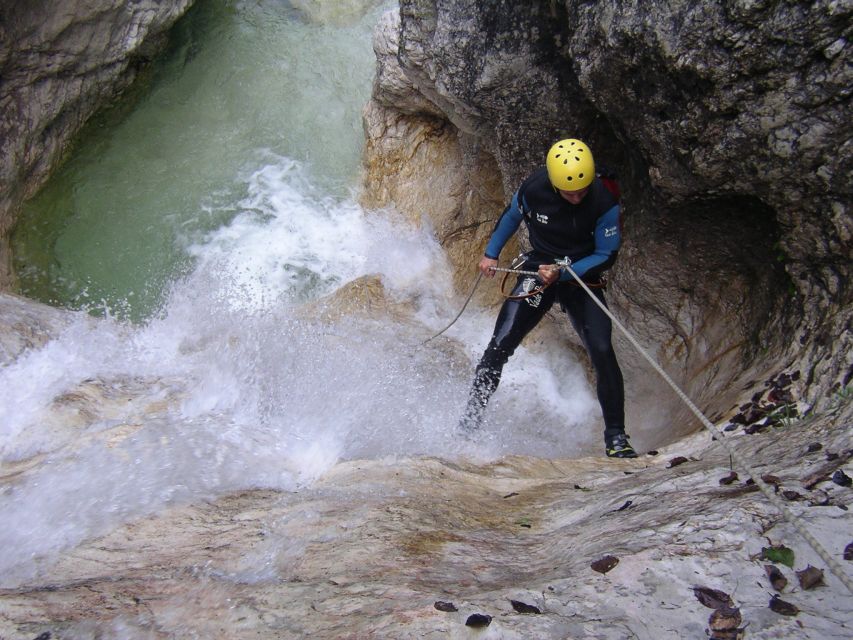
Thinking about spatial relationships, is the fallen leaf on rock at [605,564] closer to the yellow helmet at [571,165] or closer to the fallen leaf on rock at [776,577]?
the fallen leaf on rock at [776,577]

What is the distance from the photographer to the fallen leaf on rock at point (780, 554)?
8.33ft

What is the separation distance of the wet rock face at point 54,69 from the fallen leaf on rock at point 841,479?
8189mm

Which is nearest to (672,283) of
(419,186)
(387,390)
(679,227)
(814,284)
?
(679,227)

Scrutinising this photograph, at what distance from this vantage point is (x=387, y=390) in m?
6.01

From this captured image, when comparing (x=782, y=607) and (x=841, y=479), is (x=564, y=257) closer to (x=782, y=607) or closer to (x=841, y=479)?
(x=841, y=479)

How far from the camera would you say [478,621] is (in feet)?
7.98

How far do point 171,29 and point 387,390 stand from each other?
21.0 ft

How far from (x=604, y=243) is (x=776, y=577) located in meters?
2.82

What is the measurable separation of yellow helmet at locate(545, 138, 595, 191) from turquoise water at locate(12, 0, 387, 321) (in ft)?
15.6

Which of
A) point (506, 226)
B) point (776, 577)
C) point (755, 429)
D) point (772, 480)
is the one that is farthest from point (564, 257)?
point (776, 577)

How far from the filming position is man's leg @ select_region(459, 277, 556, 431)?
5359 mm

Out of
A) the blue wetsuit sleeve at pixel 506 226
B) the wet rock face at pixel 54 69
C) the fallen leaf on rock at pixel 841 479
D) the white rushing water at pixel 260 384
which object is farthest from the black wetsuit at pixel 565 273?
the wet rock face at pixel 54 69

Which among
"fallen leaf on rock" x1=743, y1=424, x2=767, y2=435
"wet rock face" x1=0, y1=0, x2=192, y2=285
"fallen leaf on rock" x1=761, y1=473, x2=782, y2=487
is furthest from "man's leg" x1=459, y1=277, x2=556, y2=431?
"wet rock face" x1=0, y1=0, x2=192, y2=285

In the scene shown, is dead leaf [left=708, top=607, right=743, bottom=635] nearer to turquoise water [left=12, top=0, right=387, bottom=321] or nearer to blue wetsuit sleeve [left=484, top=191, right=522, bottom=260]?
blue wetsuit sleeve [left=484, top=191, right=522, bottom=260]
